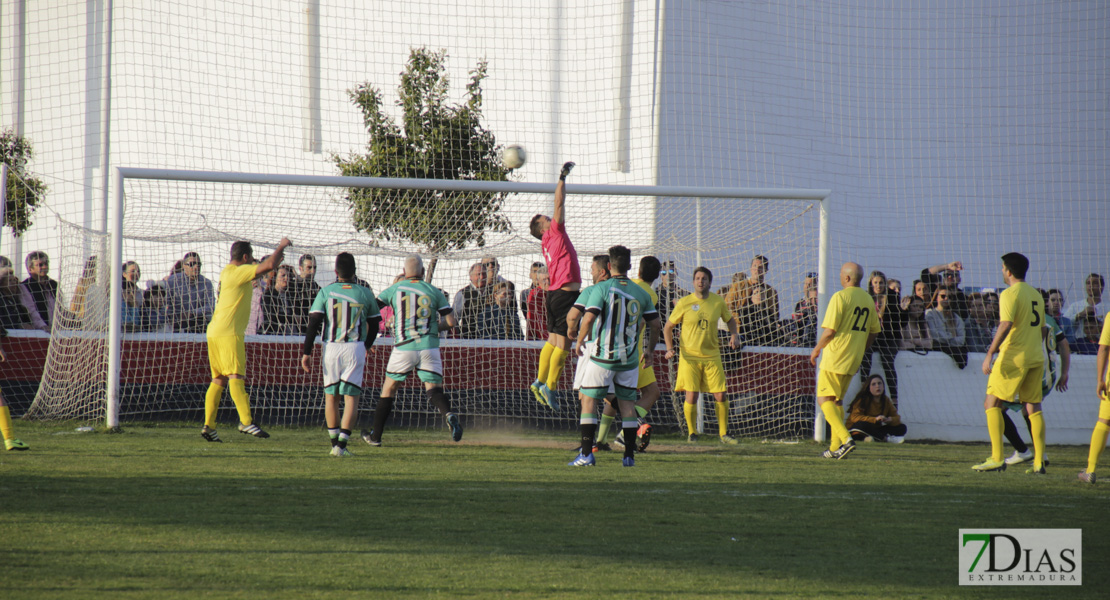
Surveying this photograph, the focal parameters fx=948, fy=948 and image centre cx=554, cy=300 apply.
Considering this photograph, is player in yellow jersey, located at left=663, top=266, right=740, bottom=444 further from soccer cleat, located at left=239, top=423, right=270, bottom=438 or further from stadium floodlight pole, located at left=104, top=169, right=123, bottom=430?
stadium floodlight pole, located at left=104, top=169, right=123, bottom=430

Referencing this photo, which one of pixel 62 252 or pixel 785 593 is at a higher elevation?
pixel 62 252

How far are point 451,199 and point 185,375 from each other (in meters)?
4.56

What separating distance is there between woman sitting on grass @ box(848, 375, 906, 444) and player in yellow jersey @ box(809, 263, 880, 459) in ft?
7.75

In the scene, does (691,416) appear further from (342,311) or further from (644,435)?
(342,311)

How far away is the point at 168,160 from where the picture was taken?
61.6 ft

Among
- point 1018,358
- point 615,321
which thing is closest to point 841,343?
point 1018,358

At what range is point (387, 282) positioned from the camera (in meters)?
14.4

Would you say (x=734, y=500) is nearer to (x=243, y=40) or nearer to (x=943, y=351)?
(x=943, y=351)

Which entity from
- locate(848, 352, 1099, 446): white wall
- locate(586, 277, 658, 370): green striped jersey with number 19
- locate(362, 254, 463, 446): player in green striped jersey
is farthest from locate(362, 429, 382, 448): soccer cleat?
locate(848, 352, 1099, 446): white wall

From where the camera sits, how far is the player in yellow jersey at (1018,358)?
8.93 metres

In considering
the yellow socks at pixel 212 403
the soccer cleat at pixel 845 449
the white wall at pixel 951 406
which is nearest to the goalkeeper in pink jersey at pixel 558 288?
the soccer cleat at pixel 845 449

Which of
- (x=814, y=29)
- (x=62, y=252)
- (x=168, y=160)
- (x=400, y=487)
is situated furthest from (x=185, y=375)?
(x=814, y=29)

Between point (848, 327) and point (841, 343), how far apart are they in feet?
0.61

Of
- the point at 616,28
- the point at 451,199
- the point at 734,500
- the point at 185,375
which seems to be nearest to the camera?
the point at 734,500
